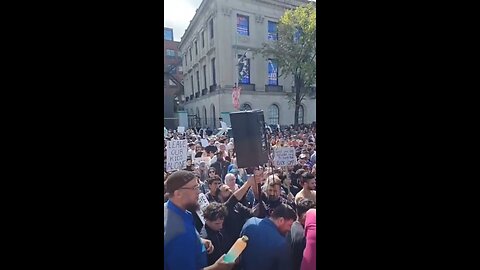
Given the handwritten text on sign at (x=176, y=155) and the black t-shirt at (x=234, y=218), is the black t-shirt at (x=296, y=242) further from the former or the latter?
the handwritten text on sign at (x=176, y=155)

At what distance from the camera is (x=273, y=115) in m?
1.44

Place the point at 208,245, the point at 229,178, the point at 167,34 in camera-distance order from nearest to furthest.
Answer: the point at 167,34, the point at 208,245, the point at 229,178

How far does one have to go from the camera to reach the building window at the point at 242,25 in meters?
1.34

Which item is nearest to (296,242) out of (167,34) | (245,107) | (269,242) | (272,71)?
(269,242)

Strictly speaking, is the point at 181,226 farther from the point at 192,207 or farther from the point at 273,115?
the point at 273,115

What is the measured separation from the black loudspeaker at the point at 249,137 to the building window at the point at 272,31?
37 centimetres

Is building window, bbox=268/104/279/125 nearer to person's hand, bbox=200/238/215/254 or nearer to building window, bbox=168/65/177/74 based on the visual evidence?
building window, bbox=168/65/177/74

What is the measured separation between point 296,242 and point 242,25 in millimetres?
1096

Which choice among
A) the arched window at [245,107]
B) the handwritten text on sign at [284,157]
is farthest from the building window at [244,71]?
the handwritten text on sign at [284,157]
